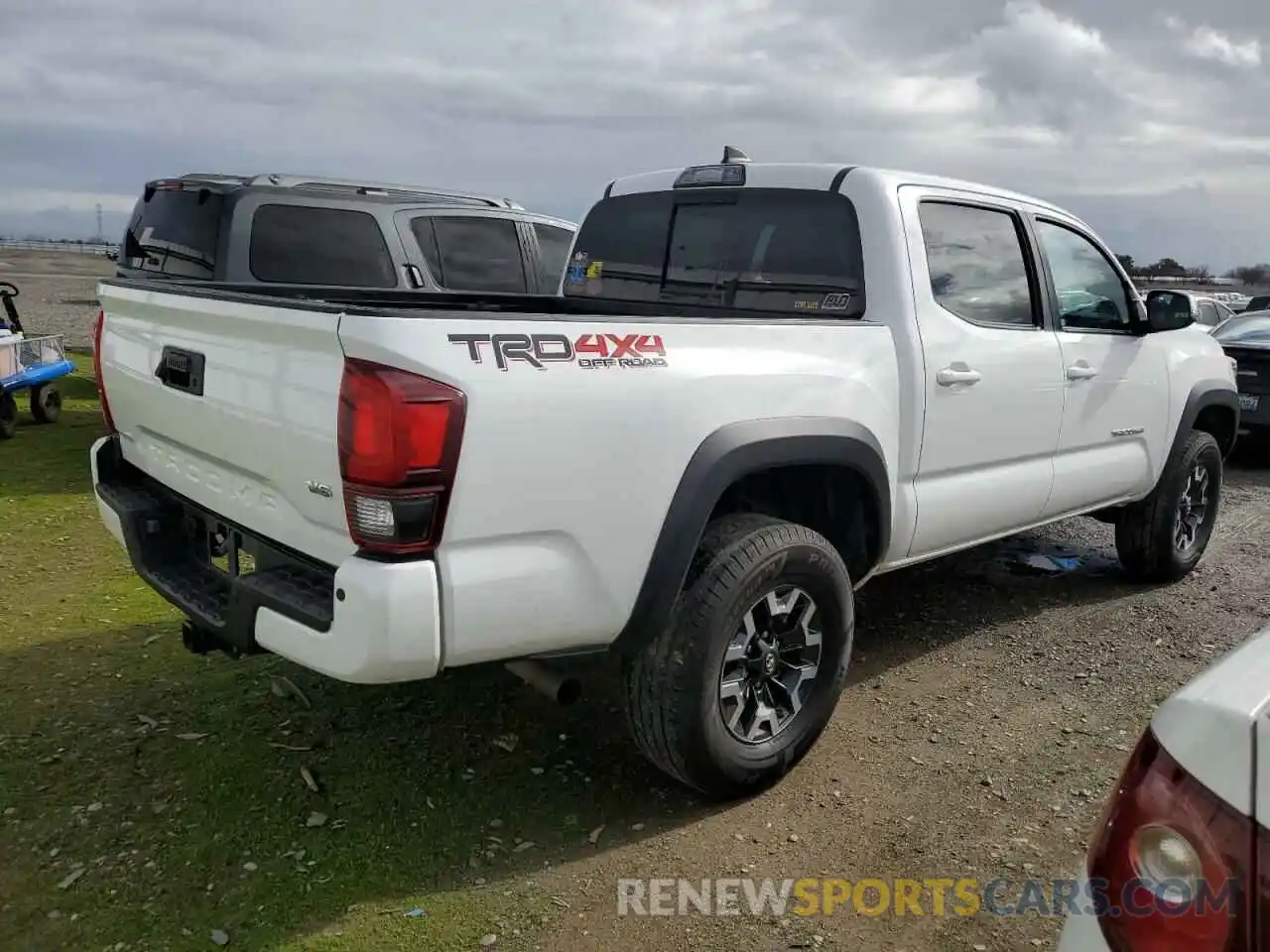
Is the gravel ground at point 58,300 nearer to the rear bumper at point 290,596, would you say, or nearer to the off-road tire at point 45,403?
the off-road tire at point 45,403

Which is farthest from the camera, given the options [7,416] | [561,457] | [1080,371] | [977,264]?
[7,416]

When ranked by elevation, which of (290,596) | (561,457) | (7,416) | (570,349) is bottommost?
(7,416)

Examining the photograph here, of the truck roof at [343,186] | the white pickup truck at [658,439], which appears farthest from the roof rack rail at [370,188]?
the white pickup truck at [658,439]

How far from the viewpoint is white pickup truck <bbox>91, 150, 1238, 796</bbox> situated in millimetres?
2479

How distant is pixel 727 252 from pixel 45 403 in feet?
24.6

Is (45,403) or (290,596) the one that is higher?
(290,596)

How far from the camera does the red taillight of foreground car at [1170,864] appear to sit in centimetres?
128

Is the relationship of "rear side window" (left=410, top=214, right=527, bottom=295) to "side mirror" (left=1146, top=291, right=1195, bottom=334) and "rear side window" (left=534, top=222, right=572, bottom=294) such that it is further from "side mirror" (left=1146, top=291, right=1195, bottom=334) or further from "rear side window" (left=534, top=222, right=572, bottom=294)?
"side mirror" (left=1146, top=291, right=1195, bottom=334)

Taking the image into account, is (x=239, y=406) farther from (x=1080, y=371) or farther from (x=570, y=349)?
(x=1080, y=371)

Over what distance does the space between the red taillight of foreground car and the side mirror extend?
3.98m

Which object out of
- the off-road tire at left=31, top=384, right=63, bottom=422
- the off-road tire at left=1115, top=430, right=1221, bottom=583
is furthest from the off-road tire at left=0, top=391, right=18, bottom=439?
the off-road tire at left=1115, top=430, right=1221, bottom=583

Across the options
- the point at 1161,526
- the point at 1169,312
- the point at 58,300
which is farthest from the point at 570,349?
the point at 58,300

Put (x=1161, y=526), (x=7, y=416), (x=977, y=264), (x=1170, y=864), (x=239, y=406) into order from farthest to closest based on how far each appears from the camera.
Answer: (x=7, y=416)
(x=1161, y=526)
(x=977, y=264)
(x=239, y=406)
(x=1170, y=864)

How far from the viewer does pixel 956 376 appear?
384cm
